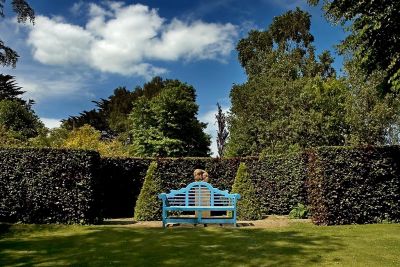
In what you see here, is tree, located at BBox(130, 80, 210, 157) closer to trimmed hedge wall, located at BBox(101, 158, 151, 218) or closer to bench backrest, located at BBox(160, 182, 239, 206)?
trimmed hedge wall, located at BBox(101, 158, 151, 218)

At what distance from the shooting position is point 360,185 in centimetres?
1306

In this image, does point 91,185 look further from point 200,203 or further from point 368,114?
point 368,114

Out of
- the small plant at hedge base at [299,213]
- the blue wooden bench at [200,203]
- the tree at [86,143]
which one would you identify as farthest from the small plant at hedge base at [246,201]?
the tree at [86,143]

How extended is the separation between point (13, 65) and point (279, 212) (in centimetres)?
1262

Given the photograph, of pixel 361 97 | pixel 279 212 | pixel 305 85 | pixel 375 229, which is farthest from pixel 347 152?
pixel 305 85

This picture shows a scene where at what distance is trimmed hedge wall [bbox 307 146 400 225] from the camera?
42.7ft

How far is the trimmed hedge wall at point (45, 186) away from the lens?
42.5 feet

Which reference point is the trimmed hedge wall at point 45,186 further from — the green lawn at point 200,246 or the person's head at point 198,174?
the person's head at point 198,174

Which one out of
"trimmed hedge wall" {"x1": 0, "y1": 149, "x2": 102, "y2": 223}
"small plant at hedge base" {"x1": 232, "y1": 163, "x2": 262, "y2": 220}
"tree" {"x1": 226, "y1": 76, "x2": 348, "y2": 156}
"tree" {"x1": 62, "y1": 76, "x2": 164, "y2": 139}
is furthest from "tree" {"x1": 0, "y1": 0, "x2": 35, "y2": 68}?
"tree" {"x1": 62, "y1": 76, "x2": 164, "y2": 139}

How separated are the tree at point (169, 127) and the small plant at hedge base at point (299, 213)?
20.2 meters

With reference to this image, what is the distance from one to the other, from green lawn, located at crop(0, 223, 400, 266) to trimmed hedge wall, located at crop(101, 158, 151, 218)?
18.2ft

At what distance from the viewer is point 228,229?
488 inches

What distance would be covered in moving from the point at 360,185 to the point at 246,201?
4564 millimetres

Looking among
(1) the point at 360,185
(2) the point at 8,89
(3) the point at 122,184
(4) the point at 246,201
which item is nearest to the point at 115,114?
(2) the point at 8,89
